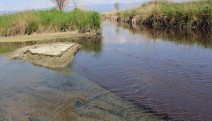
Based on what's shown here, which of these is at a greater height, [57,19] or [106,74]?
[57,19]

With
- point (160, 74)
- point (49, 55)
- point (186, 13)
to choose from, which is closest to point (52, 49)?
point (49, 55)

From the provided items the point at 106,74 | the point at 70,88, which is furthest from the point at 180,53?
the point at 70,88

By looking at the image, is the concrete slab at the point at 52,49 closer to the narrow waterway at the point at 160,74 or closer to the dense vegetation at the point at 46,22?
the narrow waterway at the point at 160,74

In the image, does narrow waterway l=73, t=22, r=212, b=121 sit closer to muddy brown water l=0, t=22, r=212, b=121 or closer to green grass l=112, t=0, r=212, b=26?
muddy brown water l=0, t=22, r=212, b=121

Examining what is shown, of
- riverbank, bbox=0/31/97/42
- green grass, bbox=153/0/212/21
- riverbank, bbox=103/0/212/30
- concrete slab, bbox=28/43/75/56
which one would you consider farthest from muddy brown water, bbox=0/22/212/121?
riverbank, bbox=103/0/212/30

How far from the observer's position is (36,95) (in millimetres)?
9867

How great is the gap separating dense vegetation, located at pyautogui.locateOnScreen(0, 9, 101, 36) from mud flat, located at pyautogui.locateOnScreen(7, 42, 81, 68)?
8.15 meters

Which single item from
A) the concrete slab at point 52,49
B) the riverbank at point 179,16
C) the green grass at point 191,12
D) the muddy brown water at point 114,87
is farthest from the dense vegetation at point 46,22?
the concrete slab at point 52,49

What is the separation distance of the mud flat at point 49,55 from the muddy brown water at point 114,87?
1.22ft

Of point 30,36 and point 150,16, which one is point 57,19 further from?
point 150,16

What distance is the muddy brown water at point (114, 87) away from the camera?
822cm

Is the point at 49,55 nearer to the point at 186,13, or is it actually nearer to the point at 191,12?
the point at 191,12

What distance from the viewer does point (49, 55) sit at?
14500 millimetres

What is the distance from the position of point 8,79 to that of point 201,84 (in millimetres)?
6386
